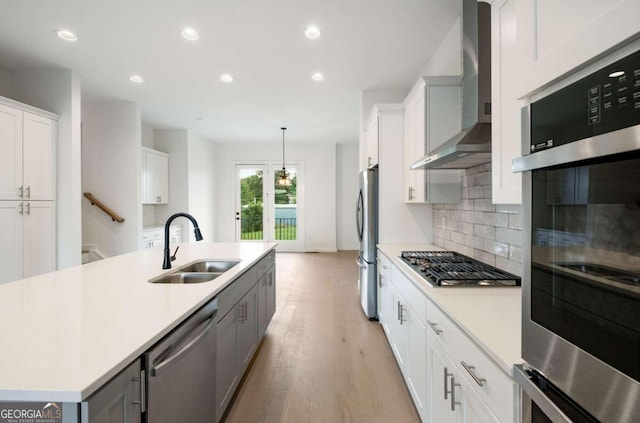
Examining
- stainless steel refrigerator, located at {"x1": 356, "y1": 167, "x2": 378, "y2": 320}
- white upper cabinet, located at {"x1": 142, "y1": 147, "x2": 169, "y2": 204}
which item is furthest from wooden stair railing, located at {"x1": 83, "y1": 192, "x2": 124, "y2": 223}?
stainless steel refrigerator, located at {"x1": 356, "y1": 167, "x2": 378, "y2": 320}

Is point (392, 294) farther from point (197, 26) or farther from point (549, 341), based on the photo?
point (197, 26)

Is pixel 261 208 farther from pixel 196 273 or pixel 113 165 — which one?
pixel 196 273

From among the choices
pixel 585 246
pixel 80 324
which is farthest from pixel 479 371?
pixel 80 324

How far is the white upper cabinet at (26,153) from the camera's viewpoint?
10.7 feet

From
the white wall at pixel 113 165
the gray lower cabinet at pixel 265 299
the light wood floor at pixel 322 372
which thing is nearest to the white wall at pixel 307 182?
the white wall at pixel 113 165

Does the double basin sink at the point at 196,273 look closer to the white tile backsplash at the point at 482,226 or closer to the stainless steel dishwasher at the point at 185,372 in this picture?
the stainless steel dishwasher at the point at 185,372

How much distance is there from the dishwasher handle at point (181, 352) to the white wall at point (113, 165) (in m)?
4.35

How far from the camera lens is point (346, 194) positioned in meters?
8.50

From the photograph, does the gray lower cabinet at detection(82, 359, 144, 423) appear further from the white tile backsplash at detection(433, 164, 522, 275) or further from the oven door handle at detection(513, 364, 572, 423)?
the white tile backsplash at detection(433, 164, 522, 275)

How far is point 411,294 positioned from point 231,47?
2961 millimetres

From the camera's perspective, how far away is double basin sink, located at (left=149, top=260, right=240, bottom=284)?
204cm

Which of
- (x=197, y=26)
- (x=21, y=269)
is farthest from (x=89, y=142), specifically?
(x=197, y=26)

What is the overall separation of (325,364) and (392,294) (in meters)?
0.80

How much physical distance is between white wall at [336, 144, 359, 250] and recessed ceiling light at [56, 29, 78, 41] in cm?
616
